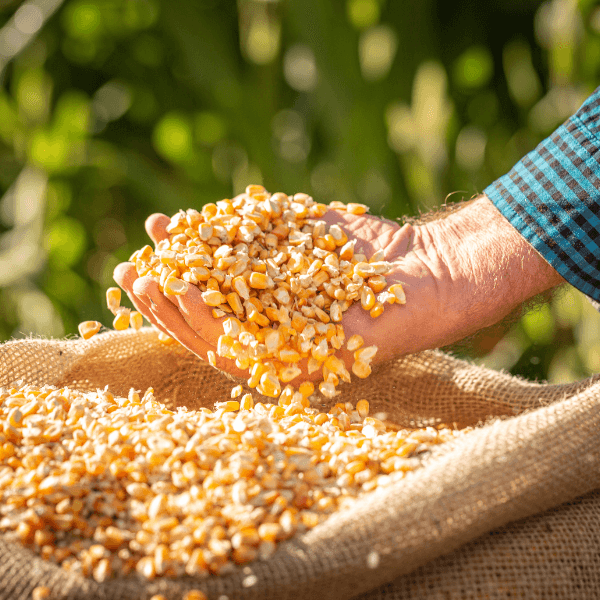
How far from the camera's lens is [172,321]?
1.45 m

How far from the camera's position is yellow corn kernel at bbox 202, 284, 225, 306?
54.4 inches

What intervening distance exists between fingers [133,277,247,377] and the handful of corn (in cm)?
3

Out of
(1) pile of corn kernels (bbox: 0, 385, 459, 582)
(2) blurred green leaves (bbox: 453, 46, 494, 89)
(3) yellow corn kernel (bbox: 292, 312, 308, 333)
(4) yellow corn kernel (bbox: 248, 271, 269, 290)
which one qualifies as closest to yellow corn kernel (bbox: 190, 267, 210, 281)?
(4) yellow corn kernel (bbox: 248, 271, 269, 290)

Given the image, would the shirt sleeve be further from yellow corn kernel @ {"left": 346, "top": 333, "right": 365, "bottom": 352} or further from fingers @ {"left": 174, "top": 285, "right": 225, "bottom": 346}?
fingers @ {"left": 174, "top": 285, "right": 225, "bottom": 346}

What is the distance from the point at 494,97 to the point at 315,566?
9.64 ft

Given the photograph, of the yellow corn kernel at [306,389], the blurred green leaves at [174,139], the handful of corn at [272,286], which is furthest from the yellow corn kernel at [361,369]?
the blurred green leaves at [174,139]

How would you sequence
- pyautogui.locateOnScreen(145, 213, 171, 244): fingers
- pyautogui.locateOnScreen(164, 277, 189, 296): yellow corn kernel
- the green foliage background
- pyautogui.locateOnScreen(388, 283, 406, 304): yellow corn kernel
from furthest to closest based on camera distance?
the green foliage background < pyautogui.locateOnScreen(145, 213, 171, 244): fingers < pyautogui.locateOnScreen(388, 283, 406, 304): yellow corn kernel < pyautogui.locateOnScreen(164, 277, 189, 296): yellow corn kernel

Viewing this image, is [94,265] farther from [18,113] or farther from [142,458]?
[142,458]

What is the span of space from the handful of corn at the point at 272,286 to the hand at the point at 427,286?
4 centimetres

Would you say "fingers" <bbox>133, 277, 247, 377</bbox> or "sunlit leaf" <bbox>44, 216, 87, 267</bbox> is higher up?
"sunlit leaf" <bbox>44, 216, 87, 267</bbox>

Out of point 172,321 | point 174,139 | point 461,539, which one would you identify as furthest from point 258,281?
point 174,139

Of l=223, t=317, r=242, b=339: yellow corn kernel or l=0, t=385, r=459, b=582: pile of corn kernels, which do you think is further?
l=223, t=317, r=242, b=339: yellow corn kernel

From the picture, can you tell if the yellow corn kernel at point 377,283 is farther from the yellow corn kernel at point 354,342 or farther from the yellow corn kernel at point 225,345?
the yellow corn kernel at point 225,345

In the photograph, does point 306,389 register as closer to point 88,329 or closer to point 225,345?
point 225,345
